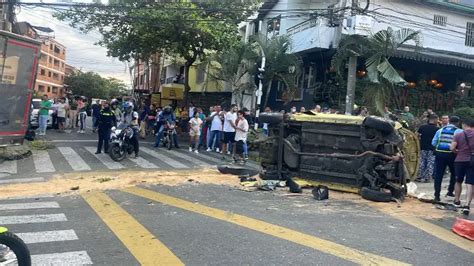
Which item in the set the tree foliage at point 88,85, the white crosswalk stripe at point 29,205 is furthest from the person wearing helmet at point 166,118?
the tree foliage at point 88,85

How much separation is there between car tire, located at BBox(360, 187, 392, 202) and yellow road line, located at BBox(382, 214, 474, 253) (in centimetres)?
87

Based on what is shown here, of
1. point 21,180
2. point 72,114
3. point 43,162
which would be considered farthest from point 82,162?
point 72,114

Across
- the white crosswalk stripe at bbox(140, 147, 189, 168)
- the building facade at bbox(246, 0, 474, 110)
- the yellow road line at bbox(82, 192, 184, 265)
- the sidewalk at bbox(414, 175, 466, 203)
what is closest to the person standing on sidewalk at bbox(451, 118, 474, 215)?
the sidewalk at bbox(414, 175, 466, 203)

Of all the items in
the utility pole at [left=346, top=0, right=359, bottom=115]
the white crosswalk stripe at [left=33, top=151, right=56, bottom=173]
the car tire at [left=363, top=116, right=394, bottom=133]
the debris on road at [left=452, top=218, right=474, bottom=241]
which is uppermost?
the utility pole at [left=346, top=0, right=359, bottom=115]

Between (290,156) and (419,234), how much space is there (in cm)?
357

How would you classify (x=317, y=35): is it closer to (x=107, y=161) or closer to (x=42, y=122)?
(x=107, y=161)

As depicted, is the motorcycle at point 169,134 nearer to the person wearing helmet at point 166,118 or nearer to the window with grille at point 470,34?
the person wearing helmet at point 166,118

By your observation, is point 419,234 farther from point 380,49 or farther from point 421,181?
point 380,49

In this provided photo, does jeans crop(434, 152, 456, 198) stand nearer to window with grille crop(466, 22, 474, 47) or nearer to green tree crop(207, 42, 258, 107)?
green tree crop(207, 42, 258, 107)

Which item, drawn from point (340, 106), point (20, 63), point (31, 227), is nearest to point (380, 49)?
point (340, 106)

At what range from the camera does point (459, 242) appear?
610cm

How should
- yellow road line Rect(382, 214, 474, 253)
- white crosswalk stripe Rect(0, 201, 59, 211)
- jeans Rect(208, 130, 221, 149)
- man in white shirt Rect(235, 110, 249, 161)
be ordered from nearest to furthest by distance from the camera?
yellow road line Rect(382, 214, 474, 253) < white crosswalk stripe Rect(0, 201, 59, 211) < man in white shirt Rect(235, 110, 249, 161) < jeans Rect(208, 130, 221, 149)

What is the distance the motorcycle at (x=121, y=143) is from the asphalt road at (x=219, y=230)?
4.07 meters

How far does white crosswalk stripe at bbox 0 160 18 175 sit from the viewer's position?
10.8 metres
